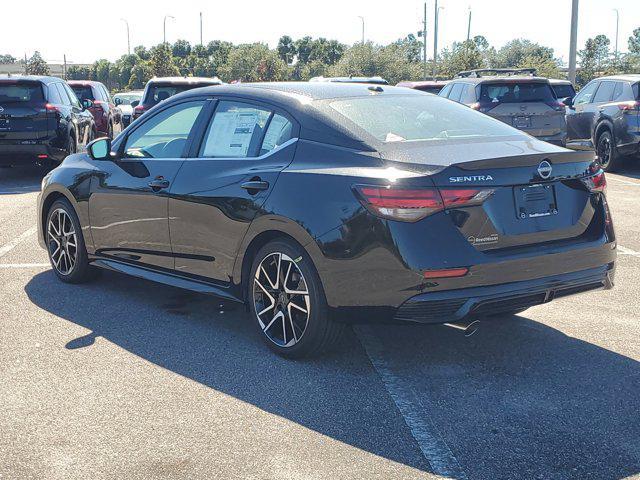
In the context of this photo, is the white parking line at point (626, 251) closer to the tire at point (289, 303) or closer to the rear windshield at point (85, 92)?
the tire at point (289, 303)

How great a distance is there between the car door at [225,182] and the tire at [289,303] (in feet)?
0.81

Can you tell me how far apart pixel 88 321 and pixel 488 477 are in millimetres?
3318

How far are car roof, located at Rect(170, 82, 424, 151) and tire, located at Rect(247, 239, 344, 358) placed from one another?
65 cm

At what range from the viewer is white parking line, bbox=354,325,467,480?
376 centimetres

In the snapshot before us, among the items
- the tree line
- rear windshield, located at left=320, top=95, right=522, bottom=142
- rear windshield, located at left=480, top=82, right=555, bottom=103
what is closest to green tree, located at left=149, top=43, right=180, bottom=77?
the tree line

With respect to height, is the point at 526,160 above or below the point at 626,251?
above

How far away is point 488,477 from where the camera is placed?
143 inches

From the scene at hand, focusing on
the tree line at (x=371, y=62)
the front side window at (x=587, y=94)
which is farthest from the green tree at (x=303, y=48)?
the front side window at (x=587, y=94)

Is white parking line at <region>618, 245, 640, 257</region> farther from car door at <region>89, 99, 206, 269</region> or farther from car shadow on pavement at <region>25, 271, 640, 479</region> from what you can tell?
car door at <region>89, 99, 206, 269</region>

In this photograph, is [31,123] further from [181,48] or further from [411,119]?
[181,48]

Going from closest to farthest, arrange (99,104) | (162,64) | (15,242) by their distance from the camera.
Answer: (15,242) < (99,104) < (162,64)

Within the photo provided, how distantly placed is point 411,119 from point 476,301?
1352 millimetres

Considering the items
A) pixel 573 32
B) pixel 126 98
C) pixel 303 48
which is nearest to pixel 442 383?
pixel 573 32

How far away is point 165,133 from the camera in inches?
246
